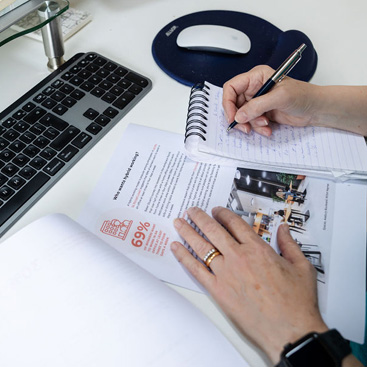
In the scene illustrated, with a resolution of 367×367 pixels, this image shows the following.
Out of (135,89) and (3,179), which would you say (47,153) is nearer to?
(3,179)

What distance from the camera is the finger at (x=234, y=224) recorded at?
0.59 meters

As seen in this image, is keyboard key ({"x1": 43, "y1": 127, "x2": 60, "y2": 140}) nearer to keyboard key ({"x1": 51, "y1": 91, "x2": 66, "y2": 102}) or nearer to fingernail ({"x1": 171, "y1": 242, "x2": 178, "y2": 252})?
keyboard key ({"x1": 51, "y1": 91, "x2": 66, "y2": 102})

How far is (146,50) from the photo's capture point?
93 centimetres

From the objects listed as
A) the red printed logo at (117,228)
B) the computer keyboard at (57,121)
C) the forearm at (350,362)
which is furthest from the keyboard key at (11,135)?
the forearm at (350,362)

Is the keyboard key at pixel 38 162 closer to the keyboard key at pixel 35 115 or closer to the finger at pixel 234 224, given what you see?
the keyboard key at pixel 35 115

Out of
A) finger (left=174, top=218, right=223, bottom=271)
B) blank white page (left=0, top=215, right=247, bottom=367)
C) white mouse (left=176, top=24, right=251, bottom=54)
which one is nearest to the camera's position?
blank white page (left=0, top=215, right=247, bottom=367)

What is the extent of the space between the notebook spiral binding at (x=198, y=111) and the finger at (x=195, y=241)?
0.16m

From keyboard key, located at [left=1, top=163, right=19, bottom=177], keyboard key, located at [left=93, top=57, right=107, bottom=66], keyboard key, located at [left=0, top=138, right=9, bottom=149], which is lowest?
keyboard key, located at [left=1, top=163, right=19, bottom=177]

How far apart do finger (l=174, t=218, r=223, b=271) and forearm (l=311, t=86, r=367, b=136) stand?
317 mm

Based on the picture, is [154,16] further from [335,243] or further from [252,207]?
[335,243]

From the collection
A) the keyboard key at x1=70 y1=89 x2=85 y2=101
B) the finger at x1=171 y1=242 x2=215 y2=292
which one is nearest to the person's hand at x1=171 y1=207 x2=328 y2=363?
the finger at x1=171 y1=242 x2=215 y2=292

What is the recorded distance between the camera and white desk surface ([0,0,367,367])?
703 millimetres

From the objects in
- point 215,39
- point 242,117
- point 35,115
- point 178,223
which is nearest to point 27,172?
point 35,115

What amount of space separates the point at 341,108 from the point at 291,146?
0.37 ft
